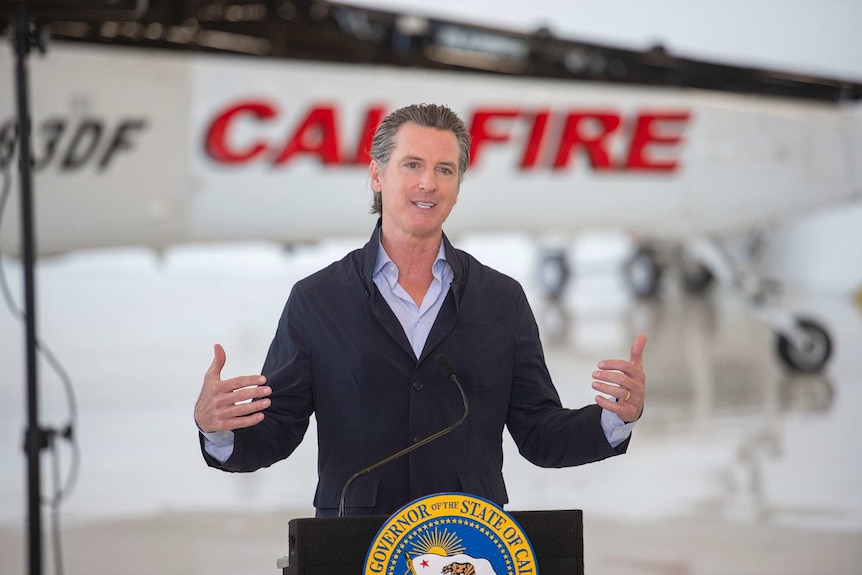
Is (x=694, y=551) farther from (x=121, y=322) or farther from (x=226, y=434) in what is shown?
(x=121, y=322)

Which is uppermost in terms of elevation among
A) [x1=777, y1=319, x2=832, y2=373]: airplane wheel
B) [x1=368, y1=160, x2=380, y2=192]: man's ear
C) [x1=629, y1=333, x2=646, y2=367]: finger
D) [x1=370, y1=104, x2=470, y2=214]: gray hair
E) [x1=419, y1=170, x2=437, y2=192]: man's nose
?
[x1=777, y1=319, x2=832, y2=373]: airplane wheel

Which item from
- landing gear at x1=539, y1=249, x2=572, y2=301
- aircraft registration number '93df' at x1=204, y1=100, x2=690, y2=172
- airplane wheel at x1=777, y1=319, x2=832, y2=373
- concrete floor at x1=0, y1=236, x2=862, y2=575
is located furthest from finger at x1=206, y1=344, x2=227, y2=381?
landing gear at x1=539, y1=249, x2=572, y2=301

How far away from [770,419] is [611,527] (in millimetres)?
1961

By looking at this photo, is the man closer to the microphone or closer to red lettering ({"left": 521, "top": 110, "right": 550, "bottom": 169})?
the microphone

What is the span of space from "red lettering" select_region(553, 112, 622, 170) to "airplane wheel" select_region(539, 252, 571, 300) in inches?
229

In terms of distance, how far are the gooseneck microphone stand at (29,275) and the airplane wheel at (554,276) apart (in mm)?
8908

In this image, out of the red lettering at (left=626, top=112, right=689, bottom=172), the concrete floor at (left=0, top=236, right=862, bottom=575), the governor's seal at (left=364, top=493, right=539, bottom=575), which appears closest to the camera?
the governor's seal at (left=364, top=493, right=539, bottom=575)

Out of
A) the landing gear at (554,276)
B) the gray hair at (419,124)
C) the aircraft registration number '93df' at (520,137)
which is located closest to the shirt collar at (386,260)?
the gray hair at (419,124)

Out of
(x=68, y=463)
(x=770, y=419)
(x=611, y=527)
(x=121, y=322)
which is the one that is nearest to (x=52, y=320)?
(x=121, y=322)

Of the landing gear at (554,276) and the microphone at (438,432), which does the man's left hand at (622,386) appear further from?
the landing gear at (554,276)

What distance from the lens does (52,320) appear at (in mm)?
9820

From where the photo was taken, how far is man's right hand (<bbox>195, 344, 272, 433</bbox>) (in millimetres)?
1274

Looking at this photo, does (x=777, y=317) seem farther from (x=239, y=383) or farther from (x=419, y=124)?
(x=239, y=383)

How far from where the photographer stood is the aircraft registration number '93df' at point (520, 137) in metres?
5.05
